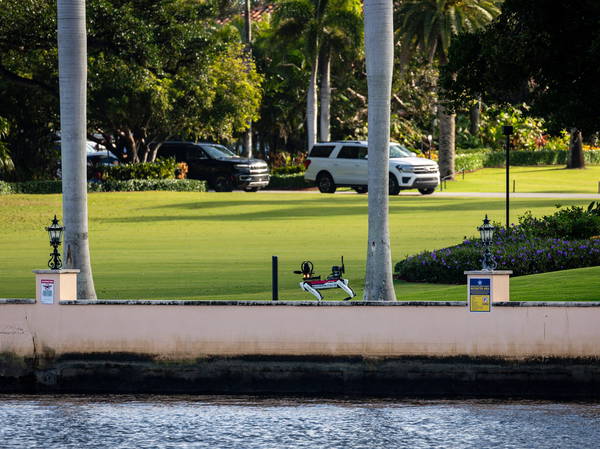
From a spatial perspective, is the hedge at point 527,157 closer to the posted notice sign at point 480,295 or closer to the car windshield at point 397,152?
the car windshield at point 397,152

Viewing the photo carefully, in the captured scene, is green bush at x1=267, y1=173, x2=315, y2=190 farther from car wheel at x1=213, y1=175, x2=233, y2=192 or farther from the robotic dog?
the robotic dog

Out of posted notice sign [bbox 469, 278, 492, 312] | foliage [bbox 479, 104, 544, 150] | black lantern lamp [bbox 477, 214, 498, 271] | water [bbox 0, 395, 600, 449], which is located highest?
foliage [bbox 479, 104, 544, 150]

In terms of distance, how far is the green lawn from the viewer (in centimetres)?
2253

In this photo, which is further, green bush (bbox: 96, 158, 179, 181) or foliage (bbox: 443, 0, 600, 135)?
green bush (bbox: 96, 158, 179, 181)

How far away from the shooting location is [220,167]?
166 feet

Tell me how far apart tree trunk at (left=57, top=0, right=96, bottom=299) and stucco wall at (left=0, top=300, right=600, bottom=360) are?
1652 millimetres

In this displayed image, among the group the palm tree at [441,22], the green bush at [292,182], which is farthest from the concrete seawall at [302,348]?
the palm tree at [441,22]

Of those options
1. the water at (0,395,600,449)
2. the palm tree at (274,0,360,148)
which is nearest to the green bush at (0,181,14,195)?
the palm tree at (274,0,360,148)

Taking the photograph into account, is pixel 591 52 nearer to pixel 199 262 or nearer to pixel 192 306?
pixel 192 306

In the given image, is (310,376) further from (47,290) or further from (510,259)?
(510,259)

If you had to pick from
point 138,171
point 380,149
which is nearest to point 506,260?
point 380,149

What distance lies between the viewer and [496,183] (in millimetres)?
59188

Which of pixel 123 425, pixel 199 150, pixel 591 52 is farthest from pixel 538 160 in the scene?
pixel 123 425

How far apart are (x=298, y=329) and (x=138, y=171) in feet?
113
